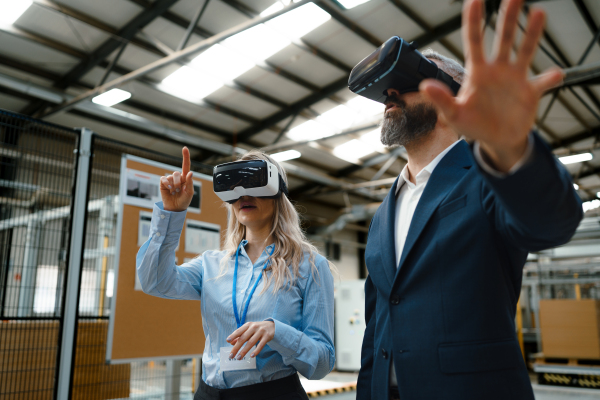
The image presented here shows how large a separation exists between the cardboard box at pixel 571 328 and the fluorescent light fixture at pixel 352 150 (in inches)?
215

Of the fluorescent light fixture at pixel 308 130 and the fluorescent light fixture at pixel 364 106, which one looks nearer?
the fluorescent light fixture at pixel 364 106

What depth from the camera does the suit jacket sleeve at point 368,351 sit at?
1212mm

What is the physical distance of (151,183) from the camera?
3441mm

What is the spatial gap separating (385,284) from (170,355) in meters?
2.78

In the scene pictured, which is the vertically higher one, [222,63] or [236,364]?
[222,63]

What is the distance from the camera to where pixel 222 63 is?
786 cm

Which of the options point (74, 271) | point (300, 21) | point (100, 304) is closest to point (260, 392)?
point (74, 271)

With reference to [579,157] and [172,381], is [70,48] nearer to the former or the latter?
[172,381]

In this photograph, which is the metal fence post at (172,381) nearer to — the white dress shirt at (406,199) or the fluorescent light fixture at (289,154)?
the white dress shirt at (406,199)

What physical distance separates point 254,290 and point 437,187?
796mm

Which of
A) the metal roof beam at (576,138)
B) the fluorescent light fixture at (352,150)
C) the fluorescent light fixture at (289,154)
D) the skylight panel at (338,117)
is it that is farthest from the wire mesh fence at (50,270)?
the metal roof beam at (576,138)

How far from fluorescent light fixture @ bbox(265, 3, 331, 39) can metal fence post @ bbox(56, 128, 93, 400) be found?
4676mm

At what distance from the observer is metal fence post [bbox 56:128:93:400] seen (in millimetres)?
2787

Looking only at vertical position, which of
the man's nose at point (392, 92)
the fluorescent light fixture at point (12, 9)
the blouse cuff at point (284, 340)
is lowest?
the blouse cuff at point (284, 340)
